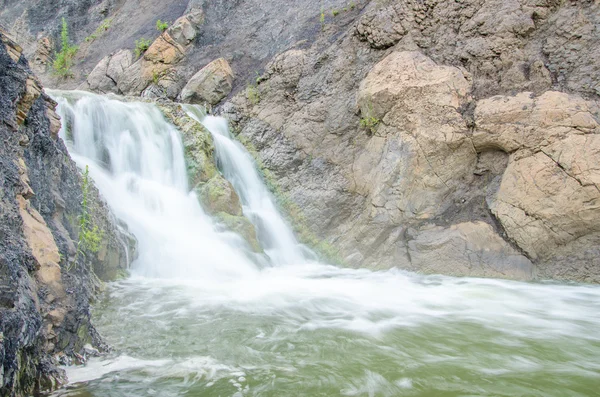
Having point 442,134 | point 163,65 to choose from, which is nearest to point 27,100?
point 442,134

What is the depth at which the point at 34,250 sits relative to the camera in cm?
307

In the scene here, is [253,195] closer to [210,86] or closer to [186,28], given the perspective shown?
[210,86]

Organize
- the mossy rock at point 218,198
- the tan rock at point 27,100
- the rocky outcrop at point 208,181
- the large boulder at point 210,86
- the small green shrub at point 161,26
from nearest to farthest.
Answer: the tan rock at point 27,100 < the rocky outcrop at point 208,181 < the mossy rock at point 218,198 < the large boulder at point 210,86 < the small green shrub at point 161,26

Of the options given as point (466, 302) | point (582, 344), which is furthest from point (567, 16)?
point (582, 344)

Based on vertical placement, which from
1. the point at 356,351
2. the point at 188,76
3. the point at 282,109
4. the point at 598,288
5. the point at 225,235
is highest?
the point at 188,76

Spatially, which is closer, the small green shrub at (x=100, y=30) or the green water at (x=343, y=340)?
the green water at (x=343, y=340)

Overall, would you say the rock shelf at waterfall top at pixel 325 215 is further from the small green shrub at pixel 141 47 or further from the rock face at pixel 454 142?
the small green shrub at pixel 141 47

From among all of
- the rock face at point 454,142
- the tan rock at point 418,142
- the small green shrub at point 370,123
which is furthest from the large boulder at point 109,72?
the tan rock at point 418,142

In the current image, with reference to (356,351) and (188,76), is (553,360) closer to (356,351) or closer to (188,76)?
(356,351)

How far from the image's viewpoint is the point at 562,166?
6879 mm

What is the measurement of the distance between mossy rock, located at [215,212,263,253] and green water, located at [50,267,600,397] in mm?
1479

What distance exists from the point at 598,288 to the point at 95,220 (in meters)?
7.47

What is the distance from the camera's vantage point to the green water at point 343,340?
2996 millimetres

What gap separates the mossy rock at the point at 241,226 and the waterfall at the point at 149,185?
0.54 feet
